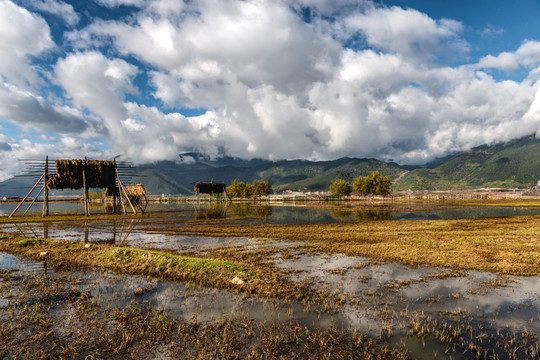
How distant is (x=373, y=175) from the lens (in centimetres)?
13825

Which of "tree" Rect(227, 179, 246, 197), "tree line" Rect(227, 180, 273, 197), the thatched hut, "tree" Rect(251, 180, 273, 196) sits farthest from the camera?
"tree" Rect(251, 180, 273, 196)

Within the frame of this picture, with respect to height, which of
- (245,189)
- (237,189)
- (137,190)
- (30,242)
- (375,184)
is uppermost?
(137,190)

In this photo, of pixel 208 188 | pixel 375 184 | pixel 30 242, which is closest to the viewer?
pixel 30 242

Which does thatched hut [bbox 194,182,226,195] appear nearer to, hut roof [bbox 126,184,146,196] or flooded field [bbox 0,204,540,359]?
hut roof [bbox 126,184,146,196]

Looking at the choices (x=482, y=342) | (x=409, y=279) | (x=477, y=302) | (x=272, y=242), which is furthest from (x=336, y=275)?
(x=272, y=242)

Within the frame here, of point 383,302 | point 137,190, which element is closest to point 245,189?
point 137,190

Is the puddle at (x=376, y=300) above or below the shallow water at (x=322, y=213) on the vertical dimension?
above

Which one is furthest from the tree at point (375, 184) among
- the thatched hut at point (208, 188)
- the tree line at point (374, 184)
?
the thatched hut at point (208, 188)

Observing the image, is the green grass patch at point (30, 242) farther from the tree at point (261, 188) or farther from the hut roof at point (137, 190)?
the tree at point (261, 188)

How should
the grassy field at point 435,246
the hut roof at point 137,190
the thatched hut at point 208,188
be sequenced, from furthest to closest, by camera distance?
the thatched hut at point 208,188 < the hut roof at point 137,190 < the grassy field at point 435,246

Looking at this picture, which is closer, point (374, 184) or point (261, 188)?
point (374, 184)

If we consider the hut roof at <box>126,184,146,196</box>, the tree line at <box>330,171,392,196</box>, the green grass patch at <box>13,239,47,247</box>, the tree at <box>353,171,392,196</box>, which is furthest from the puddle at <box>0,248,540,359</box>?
the tree line at <box>330,171,392,196</box>

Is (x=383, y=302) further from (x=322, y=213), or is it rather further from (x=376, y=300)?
(x=322, y=213)

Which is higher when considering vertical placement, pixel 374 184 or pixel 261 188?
pixel 374 184
